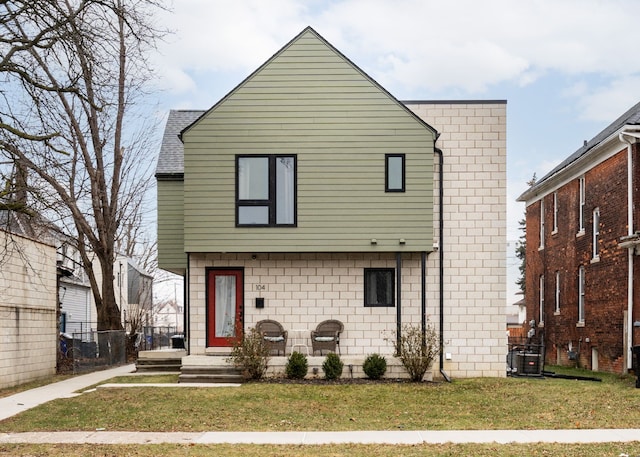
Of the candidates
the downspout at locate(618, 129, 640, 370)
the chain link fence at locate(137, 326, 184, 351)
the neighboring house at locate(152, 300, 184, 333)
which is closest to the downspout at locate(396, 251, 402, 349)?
the downspout at locate(618, 129, 640, 370)

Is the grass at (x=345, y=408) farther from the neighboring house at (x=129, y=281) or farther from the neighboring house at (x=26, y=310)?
the neighboring house at (x=129, y=281)

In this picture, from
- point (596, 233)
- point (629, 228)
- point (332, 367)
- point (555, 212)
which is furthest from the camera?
point (555, 212)

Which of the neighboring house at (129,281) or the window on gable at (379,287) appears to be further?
the neighboring house at (129,281)

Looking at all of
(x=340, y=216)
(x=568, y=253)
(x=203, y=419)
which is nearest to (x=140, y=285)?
(x=568, y=253)

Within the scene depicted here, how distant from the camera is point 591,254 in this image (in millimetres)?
25531

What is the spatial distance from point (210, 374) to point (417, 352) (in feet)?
16.1

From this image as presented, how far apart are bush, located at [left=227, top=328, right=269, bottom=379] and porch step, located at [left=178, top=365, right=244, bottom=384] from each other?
18 centimetres

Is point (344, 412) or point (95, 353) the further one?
point (95, 353)

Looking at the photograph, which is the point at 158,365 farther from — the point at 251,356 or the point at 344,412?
the point at 344,412

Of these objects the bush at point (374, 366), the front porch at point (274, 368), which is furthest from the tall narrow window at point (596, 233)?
the bush at point (374, 366)

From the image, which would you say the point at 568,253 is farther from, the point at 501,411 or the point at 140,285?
the point at 140,285

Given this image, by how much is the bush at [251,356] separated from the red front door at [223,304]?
57.7 inches

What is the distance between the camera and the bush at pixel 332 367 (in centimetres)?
1888

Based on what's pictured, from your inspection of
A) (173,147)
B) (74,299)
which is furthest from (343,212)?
(74,299)
